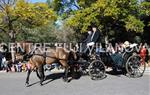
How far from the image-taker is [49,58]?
16.1m

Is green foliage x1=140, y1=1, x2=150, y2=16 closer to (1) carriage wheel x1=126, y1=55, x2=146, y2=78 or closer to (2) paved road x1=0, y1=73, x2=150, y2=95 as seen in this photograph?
(2) paved road x1=0, y1=73, x2=150, y2=95

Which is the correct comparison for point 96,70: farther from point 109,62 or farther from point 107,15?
point 107,15

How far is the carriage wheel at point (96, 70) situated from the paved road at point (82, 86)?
24 cm

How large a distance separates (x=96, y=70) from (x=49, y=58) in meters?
1.95

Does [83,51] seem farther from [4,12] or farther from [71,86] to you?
[4,12]

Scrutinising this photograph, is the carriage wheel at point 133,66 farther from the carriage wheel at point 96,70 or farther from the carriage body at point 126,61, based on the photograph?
the carriage wheel at point 96,70

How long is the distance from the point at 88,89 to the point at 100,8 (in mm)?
16150

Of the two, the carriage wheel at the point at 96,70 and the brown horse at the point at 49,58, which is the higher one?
the brown horse at the point at 49,58

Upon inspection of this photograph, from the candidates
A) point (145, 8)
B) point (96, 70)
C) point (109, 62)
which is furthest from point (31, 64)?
point (145, 8)

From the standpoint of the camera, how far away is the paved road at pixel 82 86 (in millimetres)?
13852

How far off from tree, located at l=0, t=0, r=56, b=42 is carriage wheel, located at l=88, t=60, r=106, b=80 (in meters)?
14.8

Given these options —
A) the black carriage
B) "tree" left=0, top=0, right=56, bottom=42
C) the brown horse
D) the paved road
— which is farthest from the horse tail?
"tree" left=0, top=0, right=56, bottom=42

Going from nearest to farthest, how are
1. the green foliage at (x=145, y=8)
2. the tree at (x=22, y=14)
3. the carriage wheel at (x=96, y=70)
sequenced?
the carriage wheel at (x=96, y=70), the tree at (x=22, y=14), the green foliage at (x=145, y=8)

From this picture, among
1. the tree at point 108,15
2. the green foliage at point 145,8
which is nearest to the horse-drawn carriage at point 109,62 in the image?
the tree at point 108,15
